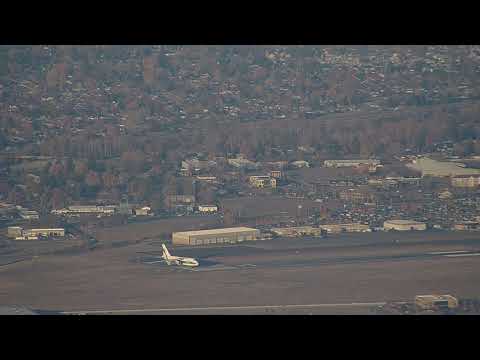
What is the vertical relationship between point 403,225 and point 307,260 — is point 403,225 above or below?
above

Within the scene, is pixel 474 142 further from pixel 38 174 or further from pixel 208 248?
pixel 38 174

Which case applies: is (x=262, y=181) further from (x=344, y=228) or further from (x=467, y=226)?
(x=467, y=226)

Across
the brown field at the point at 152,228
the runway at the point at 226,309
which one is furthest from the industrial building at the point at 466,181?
the runway at the point at 226,309

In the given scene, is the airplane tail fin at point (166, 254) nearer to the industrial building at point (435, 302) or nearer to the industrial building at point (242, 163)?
the industrial building at point (435, 302)

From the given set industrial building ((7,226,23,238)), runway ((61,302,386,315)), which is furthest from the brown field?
runway ((61,302,386,315))

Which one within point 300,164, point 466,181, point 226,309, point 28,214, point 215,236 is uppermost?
point 300,164

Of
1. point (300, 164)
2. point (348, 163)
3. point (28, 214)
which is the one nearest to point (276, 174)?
point (300, 164)
